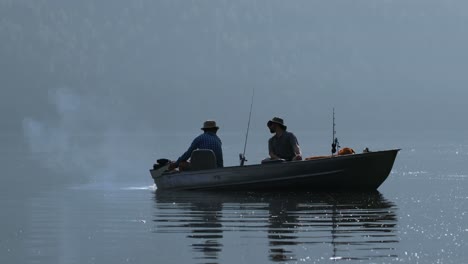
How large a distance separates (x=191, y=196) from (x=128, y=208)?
2352 millimetres

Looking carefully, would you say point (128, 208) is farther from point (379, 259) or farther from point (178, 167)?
point (379, 259)

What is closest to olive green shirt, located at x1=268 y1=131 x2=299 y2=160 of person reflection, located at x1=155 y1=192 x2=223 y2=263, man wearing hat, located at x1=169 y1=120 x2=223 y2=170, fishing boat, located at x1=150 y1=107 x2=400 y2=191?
fishing boat, located at x1=150 y1=107 x2=400 y2=191

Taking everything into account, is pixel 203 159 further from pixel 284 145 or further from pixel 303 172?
pixel 303 172

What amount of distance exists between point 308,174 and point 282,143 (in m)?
1.00

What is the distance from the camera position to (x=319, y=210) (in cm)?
2492

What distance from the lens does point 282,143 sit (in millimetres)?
28516

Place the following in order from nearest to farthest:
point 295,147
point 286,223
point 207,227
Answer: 1. point 207,227
2. point 286,223
3. point 295,147

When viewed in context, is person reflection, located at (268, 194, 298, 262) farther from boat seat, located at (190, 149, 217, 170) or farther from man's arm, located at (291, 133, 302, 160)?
boat seat, located at (190, 149, 217, 170)

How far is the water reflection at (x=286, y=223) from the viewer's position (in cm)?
1817

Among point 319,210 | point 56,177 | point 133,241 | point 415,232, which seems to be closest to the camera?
point 133,241

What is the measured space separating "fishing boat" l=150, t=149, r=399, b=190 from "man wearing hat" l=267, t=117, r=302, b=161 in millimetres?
353

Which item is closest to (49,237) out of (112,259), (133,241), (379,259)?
(133,241)

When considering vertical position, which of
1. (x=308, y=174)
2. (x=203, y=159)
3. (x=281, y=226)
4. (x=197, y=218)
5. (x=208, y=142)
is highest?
(x=208, y=142)

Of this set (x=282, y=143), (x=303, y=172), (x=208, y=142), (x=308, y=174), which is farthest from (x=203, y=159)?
(x=308, y=174)
